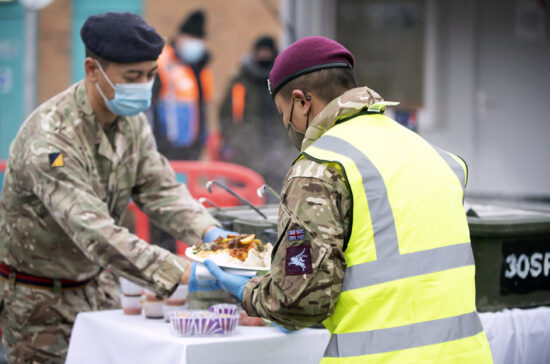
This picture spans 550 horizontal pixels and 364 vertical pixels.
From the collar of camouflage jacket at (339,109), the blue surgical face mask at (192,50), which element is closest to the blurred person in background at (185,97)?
the blue surgical face mask at (192,50)

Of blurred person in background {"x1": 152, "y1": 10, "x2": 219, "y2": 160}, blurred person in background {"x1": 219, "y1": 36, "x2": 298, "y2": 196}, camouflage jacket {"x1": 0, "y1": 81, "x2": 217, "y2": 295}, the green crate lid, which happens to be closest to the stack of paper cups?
camouflage jacket {"x1": 0, "y1": 81, "x2": 217, "y2": 295}

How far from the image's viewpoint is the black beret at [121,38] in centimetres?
327

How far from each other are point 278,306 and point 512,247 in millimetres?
1816

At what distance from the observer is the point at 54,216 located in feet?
10.2

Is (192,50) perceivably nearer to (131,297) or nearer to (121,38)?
(121,38)

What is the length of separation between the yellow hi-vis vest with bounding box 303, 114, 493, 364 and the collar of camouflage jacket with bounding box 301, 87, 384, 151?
9 cm

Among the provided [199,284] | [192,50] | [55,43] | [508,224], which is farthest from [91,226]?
[55,43]

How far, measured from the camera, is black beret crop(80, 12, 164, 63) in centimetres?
327

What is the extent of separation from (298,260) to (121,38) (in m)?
1.58

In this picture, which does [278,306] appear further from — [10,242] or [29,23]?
[29,23]

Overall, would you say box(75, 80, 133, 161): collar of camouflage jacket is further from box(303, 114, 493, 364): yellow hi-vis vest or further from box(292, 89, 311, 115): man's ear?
box(303, 114, 493, 364): yellow hi-vis vest

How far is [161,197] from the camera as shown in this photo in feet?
12.1

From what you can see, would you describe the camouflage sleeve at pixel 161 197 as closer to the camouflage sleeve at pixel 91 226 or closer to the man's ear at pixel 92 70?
the man's ear at pixel 92 70

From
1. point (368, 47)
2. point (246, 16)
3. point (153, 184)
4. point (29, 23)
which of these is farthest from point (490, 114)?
point (29, 23)
